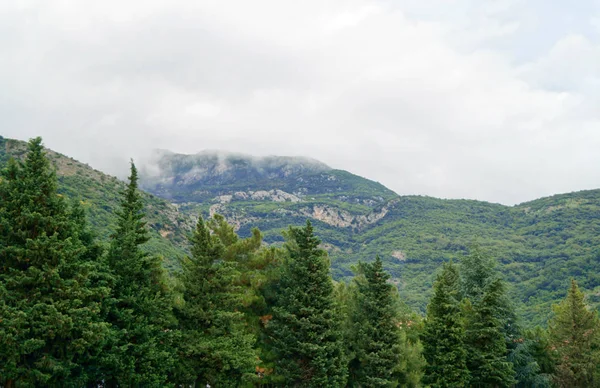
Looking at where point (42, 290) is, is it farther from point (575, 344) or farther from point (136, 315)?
point (575, 344)

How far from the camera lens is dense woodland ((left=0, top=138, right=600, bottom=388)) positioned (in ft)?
72.7

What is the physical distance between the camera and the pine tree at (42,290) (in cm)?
2094

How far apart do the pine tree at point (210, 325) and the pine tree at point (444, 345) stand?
51.7 feet

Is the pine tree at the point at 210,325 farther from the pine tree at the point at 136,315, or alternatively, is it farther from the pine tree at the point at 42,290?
the pine tree at the point at 42,290

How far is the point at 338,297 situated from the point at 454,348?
9.67m

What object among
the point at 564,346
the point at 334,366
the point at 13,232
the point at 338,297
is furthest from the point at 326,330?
the point at 564,346

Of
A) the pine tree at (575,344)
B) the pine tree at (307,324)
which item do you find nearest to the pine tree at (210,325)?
the pine tree at (307,324)

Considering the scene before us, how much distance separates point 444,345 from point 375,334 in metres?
6.42

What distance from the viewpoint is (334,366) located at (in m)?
29.9

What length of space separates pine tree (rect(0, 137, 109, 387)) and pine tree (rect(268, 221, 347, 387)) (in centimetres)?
1192

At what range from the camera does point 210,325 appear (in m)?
28.5

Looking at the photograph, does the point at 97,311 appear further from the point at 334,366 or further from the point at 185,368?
the point at 334,366

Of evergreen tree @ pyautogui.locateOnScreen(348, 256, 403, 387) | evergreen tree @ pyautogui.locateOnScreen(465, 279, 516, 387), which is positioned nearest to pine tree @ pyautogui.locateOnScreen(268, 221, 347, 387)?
evergreen tree @ pyautogui.locateOnScreen(348, 256, 403, 387)

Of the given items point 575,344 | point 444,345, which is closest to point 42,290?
point 444,345
